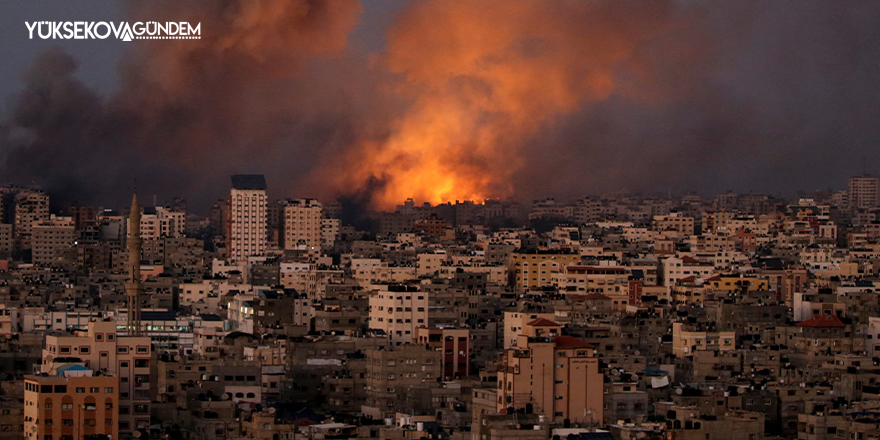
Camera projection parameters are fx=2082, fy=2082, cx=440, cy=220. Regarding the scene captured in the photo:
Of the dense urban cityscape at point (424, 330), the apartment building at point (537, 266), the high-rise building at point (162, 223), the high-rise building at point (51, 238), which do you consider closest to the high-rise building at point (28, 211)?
the dense urban cityscape at point (424, 330)

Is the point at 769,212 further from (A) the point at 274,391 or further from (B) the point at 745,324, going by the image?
(A) the point at 274,391

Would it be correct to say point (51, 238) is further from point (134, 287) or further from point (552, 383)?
point (552, 383)

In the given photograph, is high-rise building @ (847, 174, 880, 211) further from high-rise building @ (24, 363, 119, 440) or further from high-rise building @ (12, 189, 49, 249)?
high-rise building @ (24, 363, 119, 440)

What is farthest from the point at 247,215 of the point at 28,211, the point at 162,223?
the point at 28,211

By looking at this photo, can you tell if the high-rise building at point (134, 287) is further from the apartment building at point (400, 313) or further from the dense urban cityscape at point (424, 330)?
the apartment building at point (400, 313)

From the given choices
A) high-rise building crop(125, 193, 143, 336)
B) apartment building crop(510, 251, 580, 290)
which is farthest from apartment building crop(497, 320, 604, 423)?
apartment building crop(510, 251, 580, 290)

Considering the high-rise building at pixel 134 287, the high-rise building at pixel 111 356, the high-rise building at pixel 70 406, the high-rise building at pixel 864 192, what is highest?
the high-rise building at pixel 864 192
